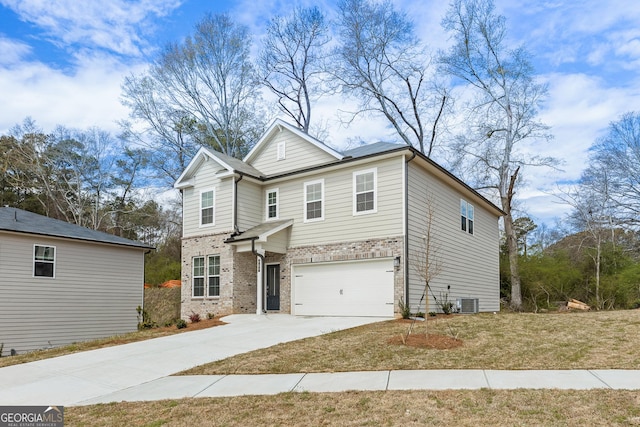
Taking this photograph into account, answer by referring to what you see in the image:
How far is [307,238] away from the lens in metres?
17.6

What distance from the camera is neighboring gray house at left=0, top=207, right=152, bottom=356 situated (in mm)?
17078

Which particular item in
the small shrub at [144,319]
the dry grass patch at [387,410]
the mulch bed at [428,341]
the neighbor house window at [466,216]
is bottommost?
the small shrub at [144,319]

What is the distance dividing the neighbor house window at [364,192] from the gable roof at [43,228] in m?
10.1

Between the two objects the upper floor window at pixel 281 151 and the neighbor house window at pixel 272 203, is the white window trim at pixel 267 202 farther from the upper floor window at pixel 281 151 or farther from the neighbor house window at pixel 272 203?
the upper floor window at pixel 281 151

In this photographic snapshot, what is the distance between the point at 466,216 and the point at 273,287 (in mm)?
8211

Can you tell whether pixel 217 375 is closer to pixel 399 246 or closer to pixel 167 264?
pixel 399 246

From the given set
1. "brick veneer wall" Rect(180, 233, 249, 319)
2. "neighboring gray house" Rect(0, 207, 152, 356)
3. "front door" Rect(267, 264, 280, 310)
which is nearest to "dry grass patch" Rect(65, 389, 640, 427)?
"brick veneer wall" Rect(180, 233, 249, 319)

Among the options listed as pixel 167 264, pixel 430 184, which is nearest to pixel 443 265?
pixel 430 184

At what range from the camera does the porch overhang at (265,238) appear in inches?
673

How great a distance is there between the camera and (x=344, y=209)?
1670cm

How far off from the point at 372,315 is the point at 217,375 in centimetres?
751

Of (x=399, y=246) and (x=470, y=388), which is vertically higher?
(x=399, y=246)

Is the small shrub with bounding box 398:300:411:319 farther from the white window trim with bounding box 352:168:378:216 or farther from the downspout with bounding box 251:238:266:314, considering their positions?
the downspout with bounding box 251:238:266:314

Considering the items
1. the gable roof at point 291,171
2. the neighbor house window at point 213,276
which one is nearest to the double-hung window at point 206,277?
the neighbor house window at point 213,276
